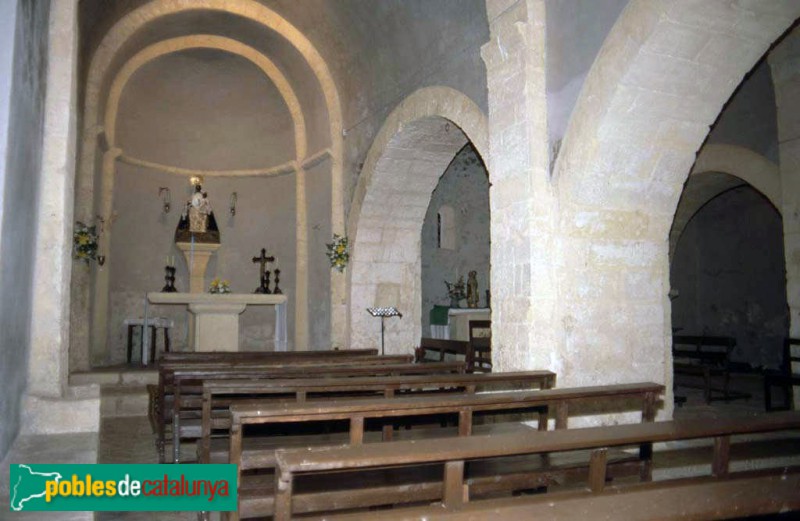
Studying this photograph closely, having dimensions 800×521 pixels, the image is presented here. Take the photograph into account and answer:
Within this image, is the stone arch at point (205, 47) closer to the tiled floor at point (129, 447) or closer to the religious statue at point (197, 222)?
the religious statue at point (197, 222)

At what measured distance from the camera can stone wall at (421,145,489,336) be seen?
1289 cm

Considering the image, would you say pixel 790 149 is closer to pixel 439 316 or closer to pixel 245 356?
pixel 439 316

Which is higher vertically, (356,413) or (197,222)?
(197,222)

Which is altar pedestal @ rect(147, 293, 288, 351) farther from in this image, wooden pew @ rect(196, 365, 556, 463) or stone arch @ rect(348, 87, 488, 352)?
wooden pew @ rect(196, 365, 556, 463)

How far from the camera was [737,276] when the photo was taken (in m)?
11.6

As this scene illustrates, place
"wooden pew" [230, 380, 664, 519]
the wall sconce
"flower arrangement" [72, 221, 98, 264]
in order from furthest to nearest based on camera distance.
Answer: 1. the wall sconce
2. "flower arrangement" [72, 221, 98, 264]
3. "wooden pew" [230, 380, 664, 519]

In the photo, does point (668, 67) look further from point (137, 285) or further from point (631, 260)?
point (137, 285)

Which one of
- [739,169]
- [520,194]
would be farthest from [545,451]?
[739,169]

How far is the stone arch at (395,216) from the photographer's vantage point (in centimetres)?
784

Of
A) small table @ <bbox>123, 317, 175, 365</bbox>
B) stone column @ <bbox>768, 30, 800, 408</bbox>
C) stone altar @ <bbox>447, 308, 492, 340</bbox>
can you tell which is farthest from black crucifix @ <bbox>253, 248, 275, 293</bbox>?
stone column @ <bbox>768, 30, 800, 408</bbox>

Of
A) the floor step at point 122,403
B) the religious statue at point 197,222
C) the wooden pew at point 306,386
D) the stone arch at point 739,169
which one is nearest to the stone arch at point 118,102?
the religious statue at point 197,222
